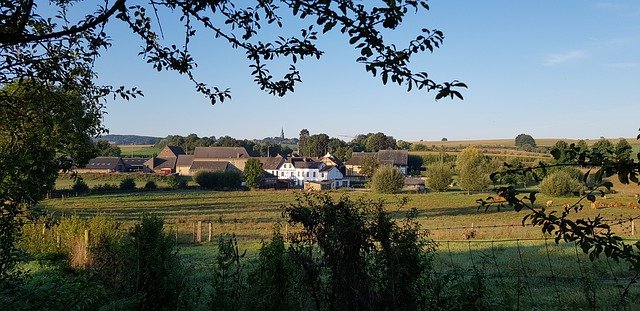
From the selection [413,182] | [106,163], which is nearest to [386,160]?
[413,182]

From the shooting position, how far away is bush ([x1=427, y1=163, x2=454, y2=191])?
62469 millimetres

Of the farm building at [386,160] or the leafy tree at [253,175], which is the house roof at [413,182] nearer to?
the farm building at [386,160]

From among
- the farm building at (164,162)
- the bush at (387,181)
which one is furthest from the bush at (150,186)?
the bush at (387,181)

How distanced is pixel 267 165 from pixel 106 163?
25775mm

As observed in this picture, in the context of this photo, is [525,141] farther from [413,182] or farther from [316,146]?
[316,146]

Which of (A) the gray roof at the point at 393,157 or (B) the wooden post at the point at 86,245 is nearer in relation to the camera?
(B) the wooden post at the point at 86,245

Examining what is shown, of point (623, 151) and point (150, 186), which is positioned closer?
point (623, 151)

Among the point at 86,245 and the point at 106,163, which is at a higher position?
the point at 106,163

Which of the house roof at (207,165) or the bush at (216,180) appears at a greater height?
the house roof at (207,165)

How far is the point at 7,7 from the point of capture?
10.3 feet

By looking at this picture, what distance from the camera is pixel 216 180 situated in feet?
224

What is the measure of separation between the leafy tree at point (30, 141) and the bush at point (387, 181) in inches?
2217

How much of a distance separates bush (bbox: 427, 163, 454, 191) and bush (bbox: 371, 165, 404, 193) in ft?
15.1

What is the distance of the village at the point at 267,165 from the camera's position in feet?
258
